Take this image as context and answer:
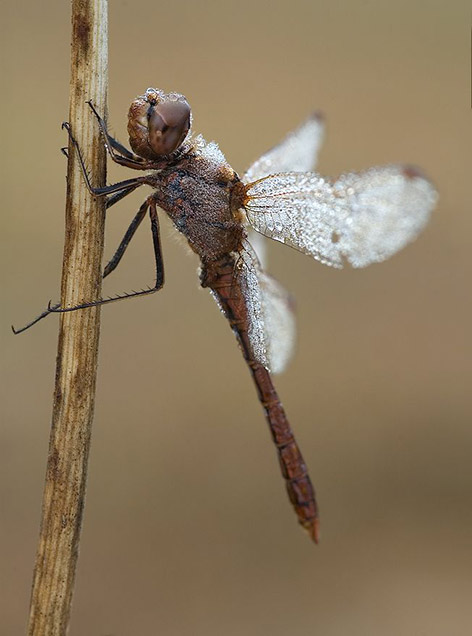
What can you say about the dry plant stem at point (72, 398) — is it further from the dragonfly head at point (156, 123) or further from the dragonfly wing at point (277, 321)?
the dragonfly wing at point (277, 321)

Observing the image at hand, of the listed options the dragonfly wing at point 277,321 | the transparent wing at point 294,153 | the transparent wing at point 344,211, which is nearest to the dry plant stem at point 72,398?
the transparent wing at point 344,211

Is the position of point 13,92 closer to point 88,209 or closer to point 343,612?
point 88,209

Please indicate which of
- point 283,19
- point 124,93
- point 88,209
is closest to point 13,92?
point 124,93

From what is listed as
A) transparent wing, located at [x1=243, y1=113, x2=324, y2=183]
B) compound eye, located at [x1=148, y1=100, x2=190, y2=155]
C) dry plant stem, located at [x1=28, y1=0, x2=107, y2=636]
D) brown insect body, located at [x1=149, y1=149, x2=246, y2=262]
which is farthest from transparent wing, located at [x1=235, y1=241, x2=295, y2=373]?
dry plant stem, located at [x1=28, y1=0, x2=107, y2=636]

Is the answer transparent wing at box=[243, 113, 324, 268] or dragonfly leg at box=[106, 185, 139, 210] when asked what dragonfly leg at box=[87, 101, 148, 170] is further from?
transparent wing at box=[243, 113, 324, 268]

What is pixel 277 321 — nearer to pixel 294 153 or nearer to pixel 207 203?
pixel 294 153
